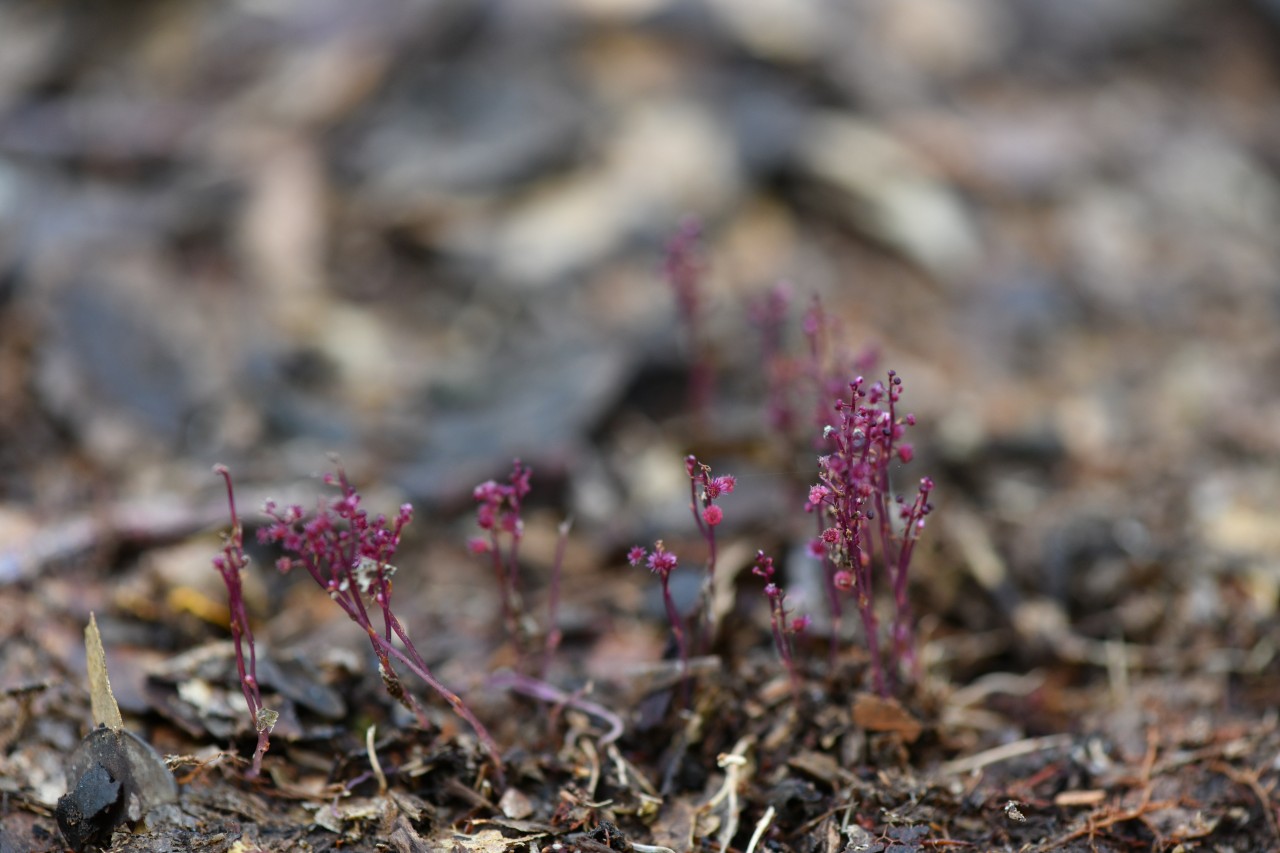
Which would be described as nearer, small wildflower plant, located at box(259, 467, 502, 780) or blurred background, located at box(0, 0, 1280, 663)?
small wildflower plant, located at box(259, 467, 502, 780)

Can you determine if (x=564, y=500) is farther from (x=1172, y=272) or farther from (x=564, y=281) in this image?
(x=1172, y=272)

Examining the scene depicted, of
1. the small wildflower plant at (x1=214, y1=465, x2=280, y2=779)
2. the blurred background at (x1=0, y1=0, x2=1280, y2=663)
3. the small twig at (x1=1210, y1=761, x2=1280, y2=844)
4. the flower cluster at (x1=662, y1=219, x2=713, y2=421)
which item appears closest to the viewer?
the small wildflower plant at (x1=214, y1=465, x2=280, y2=779)

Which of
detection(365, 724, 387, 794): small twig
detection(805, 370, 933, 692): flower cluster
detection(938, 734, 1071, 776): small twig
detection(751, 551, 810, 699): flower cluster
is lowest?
detection(365, 724, 387, 794): small twig

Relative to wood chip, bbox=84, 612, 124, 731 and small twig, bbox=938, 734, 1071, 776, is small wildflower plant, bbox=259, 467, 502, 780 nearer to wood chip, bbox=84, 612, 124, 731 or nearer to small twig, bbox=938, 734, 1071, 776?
wood chip, bbox=84, 612, 124, 731

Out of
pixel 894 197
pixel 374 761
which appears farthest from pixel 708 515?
pixel 894 197

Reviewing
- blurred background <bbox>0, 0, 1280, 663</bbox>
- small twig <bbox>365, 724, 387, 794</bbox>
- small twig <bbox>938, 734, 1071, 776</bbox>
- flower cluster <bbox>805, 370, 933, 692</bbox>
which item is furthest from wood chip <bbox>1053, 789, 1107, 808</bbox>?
small twig <bbox>365, 724, 387, 794</bbox>

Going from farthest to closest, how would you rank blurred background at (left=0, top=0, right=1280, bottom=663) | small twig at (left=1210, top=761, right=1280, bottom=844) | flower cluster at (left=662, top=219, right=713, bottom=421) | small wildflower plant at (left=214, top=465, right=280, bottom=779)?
blurred background at (left=0, top=0, right=1280, bottom=663)
flower cluster at (left=662, top=219, right=713, bottom=421)
small twig at (left=1210, top=761, right=1280, bottom=844)
small wildflower plant at (left=214, top=465, right=280, bottom=779)
